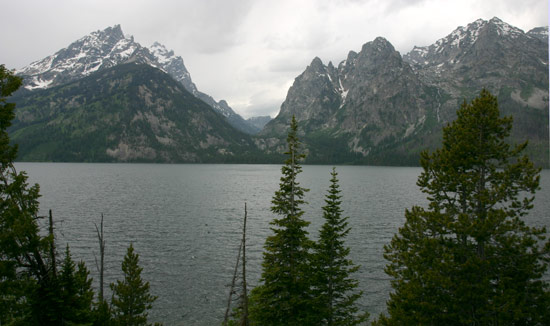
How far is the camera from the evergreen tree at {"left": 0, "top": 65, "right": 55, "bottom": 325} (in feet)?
46.7

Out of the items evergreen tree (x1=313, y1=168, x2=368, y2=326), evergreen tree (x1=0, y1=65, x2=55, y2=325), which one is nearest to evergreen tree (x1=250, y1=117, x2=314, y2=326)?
evergreen tree (x1=313, y1=168, x2=368, y2=326)

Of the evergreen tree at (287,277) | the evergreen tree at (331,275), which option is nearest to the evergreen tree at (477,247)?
the evergreen tree at (331,275)

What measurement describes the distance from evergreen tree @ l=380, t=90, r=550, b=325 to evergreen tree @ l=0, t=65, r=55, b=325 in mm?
20039

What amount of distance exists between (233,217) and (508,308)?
70873 millimetres

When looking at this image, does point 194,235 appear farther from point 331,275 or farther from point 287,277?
→ point 287,277

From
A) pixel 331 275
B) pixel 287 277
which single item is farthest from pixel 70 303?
pixel 331 275

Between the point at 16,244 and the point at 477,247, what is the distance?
80.3ft

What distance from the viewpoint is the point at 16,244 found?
1457 cm

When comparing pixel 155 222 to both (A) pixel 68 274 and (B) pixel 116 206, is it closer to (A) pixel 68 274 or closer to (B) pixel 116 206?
(B) pixel 116 206

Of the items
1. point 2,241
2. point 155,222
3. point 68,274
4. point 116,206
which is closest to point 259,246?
point 155,222

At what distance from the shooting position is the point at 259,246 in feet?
190

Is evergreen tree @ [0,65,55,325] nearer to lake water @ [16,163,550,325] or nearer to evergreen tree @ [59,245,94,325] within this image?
evergreen tree @ [59,245,94,325]

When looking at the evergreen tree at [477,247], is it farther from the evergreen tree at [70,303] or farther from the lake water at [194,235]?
the lake water at [194,235]

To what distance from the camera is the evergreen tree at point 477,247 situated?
1750 centimetres
